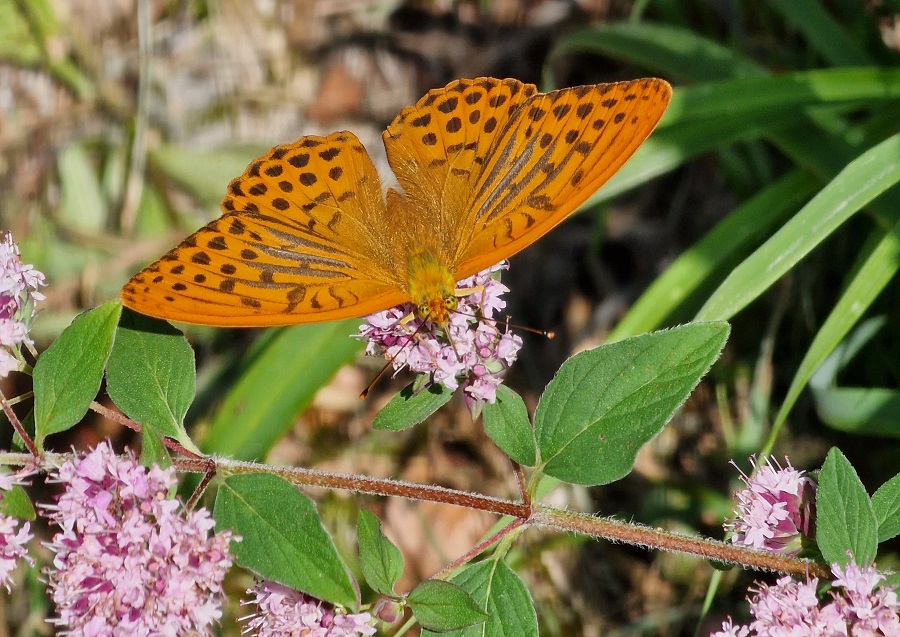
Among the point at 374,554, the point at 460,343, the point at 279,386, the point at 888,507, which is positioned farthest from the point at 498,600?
the point at 279,386

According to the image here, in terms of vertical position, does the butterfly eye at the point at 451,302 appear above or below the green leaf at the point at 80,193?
above

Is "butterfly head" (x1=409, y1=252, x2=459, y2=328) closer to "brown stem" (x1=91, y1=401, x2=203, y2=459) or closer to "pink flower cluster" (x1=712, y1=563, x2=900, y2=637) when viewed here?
"brown stem" (x1=91, y1=401, x2=203, y2=459)

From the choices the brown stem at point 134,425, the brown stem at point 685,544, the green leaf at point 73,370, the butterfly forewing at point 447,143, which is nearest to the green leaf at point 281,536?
the brown stem at point 134,425

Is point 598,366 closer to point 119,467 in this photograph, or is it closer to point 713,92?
point 119,467

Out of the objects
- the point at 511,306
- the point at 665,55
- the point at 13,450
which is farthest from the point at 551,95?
the point at 511,306

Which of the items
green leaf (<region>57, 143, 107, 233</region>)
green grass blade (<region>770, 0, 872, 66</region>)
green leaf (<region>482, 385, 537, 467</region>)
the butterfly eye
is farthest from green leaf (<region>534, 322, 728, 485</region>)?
green leaf (<region>57, 143, 107, 233</region>)

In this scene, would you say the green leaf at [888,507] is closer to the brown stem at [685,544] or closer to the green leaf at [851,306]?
the brown stem at [685,544]
